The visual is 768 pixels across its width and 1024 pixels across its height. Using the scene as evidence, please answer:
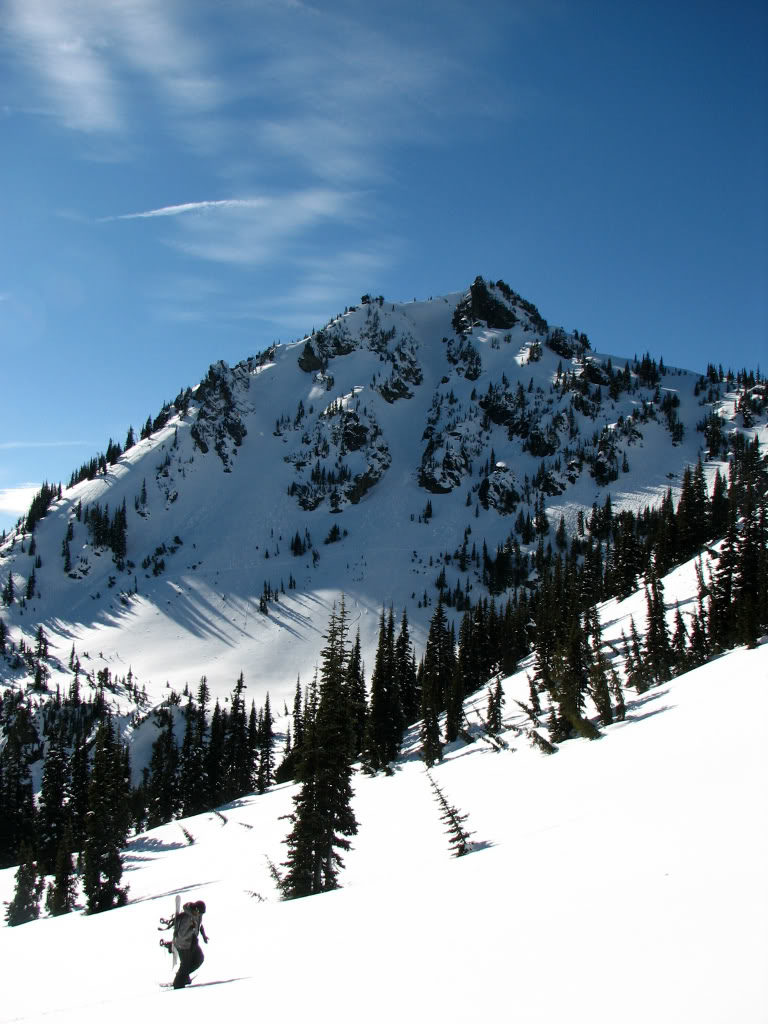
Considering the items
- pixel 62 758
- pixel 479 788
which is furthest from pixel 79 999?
pixel 62 758

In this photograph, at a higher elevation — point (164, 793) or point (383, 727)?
point (383, 727)

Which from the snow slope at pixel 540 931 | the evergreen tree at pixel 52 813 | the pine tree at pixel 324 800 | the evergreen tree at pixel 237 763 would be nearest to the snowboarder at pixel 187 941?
the snow slope at pixel 540 931

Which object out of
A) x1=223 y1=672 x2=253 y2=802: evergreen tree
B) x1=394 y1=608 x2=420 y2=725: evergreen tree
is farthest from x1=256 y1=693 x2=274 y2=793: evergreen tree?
x1=394 y1=608 x2=420 y2=725: evergreen tree

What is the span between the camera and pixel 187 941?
9078 millimetres

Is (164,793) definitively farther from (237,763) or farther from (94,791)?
(94,791)

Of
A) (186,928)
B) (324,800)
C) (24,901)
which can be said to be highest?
(186,928)

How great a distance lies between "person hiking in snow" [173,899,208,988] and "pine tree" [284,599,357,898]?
1139 centimetres

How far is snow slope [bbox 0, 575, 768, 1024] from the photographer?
5.50m

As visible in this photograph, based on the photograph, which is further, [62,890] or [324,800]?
[62,890]

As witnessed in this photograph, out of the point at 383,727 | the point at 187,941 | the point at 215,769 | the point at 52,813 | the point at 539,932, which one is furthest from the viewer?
the point at 215,769

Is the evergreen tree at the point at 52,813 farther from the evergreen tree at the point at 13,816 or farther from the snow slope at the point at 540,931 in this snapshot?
the snow slope at the point at 540,931

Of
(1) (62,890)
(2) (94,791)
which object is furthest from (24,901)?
(2) (94,791)

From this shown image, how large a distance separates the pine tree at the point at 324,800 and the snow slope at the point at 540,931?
109 inches

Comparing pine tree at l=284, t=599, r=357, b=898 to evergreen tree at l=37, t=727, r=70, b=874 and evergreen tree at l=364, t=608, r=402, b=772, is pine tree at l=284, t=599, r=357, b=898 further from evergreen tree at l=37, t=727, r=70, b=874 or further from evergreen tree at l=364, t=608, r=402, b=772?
evergreen tree at l=37, t=727, r=70, b=874
